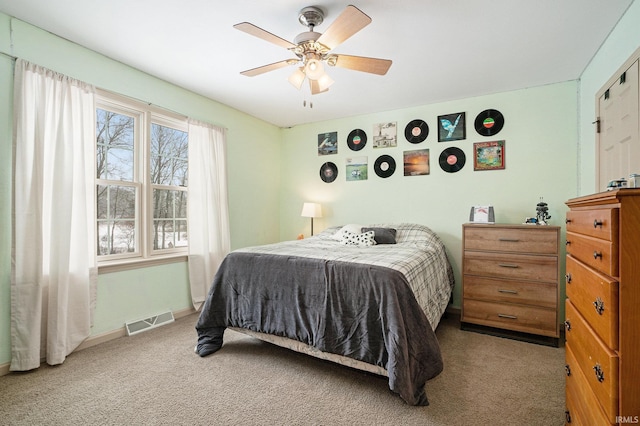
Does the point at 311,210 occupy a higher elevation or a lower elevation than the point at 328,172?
lower

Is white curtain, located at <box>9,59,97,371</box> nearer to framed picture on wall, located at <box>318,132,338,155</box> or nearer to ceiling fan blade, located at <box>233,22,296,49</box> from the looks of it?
ceiling fan blade, located at <box>233,22,296,49</box>

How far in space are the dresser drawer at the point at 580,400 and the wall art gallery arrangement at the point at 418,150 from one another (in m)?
2.47

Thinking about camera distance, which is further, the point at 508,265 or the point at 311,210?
the point at 311,210

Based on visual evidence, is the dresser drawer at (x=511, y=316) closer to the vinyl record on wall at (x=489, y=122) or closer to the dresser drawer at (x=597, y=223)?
the dresser drawer at (x=597, y=223)

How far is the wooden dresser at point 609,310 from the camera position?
0.84 m

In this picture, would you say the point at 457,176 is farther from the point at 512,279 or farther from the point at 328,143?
the point at 328,143

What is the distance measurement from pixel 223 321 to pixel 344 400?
113 centimetres

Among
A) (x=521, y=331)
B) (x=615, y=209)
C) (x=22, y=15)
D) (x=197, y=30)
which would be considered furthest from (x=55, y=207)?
(x=521, y=331)

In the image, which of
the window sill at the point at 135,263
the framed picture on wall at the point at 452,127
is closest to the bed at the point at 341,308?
the window sill at the point at 135,263

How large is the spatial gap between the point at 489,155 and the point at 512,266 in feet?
4.32

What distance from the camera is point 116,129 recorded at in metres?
2.79

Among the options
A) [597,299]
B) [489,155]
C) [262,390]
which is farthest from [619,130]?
[262,390]

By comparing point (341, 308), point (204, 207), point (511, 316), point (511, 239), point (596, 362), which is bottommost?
point (511, 316)

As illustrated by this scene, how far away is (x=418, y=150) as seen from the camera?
3.71 meters
